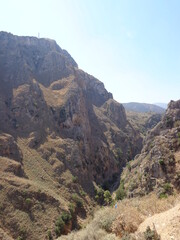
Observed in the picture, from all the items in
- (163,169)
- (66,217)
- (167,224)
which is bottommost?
(66,217)

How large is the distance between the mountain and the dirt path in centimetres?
2993

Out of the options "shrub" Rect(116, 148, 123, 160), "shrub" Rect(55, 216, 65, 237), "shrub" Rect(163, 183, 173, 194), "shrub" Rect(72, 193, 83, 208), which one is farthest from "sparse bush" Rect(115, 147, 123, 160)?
"shrub" Rect(163, 183, 173, 194)

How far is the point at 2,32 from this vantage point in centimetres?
8862

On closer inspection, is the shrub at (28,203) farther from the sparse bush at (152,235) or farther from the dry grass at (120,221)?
the sparse bush at (152,235)

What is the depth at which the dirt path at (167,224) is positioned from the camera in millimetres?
9863

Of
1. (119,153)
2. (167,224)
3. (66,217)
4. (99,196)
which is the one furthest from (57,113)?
(167,224)

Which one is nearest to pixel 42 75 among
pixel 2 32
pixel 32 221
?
pixel 2 32

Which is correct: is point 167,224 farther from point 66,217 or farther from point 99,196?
point 99,196

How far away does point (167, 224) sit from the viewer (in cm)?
1068

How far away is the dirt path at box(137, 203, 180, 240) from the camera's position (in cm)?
986

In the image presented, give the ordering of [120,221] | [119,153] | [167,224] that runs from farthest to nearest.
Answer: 1. [119,153]
2. [120,221]
3. [167,224]

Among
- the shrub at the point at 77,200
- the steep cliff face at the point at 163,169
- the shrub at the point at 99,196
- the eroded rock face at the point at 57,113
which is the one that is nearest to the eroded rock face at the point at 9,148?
the eroded rock face at the point at 57,113

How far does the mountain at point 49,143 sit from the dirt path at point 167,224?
98.2ft

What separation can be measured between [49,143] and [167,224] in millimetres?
53427
